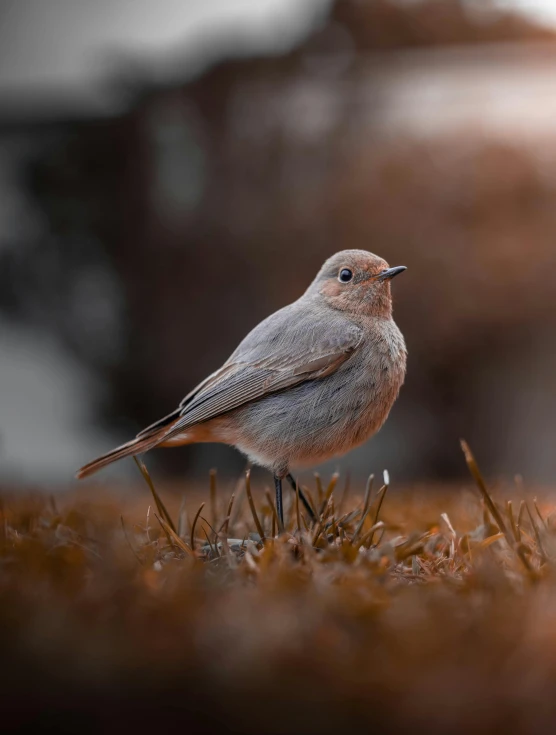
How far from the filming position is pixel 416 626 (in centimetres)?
115

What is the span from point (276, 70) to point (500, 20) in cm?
253

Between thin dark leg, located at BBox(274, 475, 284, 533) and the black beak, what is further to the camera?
the black beak

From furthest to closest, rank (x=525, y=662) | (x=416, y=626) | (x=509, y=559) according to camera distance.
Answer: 1. (x=509, y=559)
2. (x=416, y=626)
3. (x=525, y=662)

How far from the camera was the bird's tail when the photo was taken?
2.78 m

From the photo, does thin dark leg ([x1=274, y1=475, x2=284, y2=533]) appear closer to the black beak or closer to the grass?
the grass

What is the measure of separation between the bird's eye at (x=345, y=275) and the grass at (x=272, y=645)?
1402 mm

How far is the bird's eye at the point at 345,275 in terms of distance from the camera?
2.95 m

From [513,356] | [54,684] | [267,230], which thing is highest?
[267,230]

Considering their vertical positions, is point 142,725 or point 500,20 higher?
point 500,20

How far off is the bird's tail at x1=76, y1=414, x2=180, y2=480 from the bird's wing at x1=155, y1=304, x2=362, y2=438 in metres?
0.04

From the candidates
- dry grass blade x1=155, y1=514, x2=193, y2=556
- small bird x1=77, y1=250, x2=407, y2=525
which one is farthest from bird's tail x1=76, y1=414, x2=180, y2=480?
dry grass blade x1=155, y1=514, x2=193, y2=556

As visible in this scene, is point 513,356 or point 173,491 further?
point 513,356

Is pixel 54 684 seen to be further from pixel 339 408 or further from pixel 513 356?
pixel 513 356

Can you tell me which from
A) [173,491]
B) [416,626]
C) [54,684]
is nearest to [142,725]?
[54,684]
